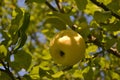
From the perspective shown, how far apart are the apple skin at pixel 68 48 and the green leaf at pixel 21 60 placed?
288mm

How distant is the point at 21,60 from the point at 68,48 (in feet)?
A: 1.52

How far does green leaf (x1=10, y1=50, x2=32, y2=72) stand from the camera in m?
1.95

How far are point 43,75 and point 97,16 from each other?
1.68 feet

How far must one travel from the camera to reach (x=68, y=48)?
5.40 ft

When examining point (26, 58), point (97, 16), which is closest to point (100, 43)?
point (97, 16)

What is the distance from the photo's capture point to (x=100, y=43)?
218cm

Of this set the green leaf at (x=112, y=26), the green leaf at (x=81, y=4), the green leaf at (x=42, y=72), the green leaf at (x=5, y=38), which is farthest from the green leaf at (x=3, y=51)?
the green leaf at (x=112, y=26)

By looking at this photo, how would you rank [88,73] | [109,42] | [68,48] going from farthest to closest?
[88,73]
[109,42]
[68,48]

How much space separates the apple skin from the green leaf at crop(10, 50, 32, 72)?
29cm

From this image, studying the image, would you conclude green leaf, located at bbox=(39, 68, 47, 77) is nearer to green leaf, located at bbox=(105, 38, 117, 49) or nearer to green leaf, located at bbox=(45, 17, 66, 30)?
green leaf, located at bbox=(45, 17, 66, 30)

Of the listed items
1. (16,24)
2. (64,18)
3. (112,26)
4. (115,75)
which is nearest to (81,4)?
(64,18)

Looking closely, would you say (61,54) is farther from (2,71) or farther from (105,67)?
(105,67)

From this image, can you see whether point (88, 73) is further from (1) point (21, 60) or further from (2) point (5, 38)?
(2) point (5, 38)

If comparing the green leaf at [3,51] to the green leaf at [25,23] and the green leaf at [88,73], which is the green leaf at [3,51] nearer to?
the green leaf at [25,23]
